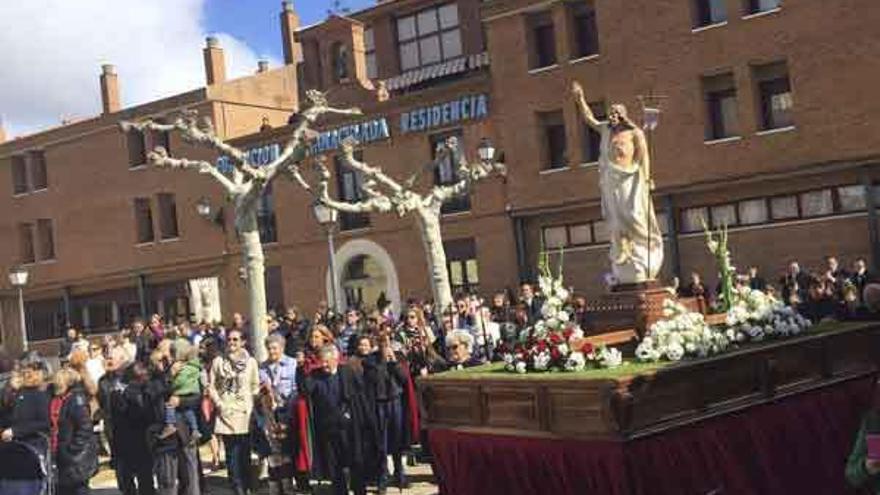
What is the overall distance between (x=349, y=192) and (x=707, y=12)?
38.9 ft

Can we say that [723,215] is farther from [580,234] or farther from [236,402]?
[236,402]

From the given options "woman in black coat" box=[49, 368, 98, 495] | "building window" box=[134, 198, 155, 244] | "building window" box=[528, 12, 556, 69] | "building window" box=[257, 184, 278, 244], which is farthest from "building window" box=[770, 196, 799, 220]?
"building window" box=[134, 198, 155, 244]

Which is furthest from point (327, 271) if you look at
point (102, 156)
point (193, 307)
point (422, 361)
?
point (422, 361)

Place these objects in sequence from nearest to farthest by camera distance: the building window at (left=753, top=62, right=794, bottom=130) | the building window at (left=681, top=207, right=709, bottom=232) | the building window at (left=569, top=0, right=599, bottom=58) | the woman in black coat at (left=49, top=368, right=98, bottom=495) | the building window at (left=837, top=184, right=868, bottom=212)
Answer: the woman in black coat at (left=49, top=368, right=98, bottom=495)
the building window at (left=837, top=184, right=868, bottom=212)
the building window at (left=753, top=62, right=794, bottom=130)
the building window at (left=681, top=207, right=709, bottom=232)
the building window at (left=569, top=0, right=599, bottom=58)

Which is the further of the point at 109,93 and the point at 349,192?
the point at 109,93

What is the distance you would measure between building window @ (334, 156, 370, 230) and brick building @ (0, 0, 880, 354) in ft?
0.23

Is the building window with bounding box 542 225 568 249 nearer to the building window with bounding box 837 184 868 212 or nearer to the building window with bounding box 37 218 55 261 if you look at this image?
the building window with bounding box 837 184 868 212

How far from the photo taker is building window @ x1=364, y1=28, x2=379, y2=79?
102 ft

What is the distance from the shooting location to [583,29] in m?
25.2

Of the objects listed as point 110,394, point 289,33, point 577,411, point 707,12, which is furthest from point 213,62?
point 577,411

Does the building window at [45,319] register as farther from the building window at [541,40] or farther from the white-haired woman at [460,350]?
the white-haired woman at [460,350]

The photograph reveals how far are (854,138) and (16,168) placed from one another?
31.4 m

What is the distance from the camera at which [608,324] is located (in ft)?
29.3

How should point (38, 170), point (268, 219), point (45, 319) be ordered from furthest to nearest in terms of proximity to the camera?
point (45, 319), point (38, 170), point (268, 219)
